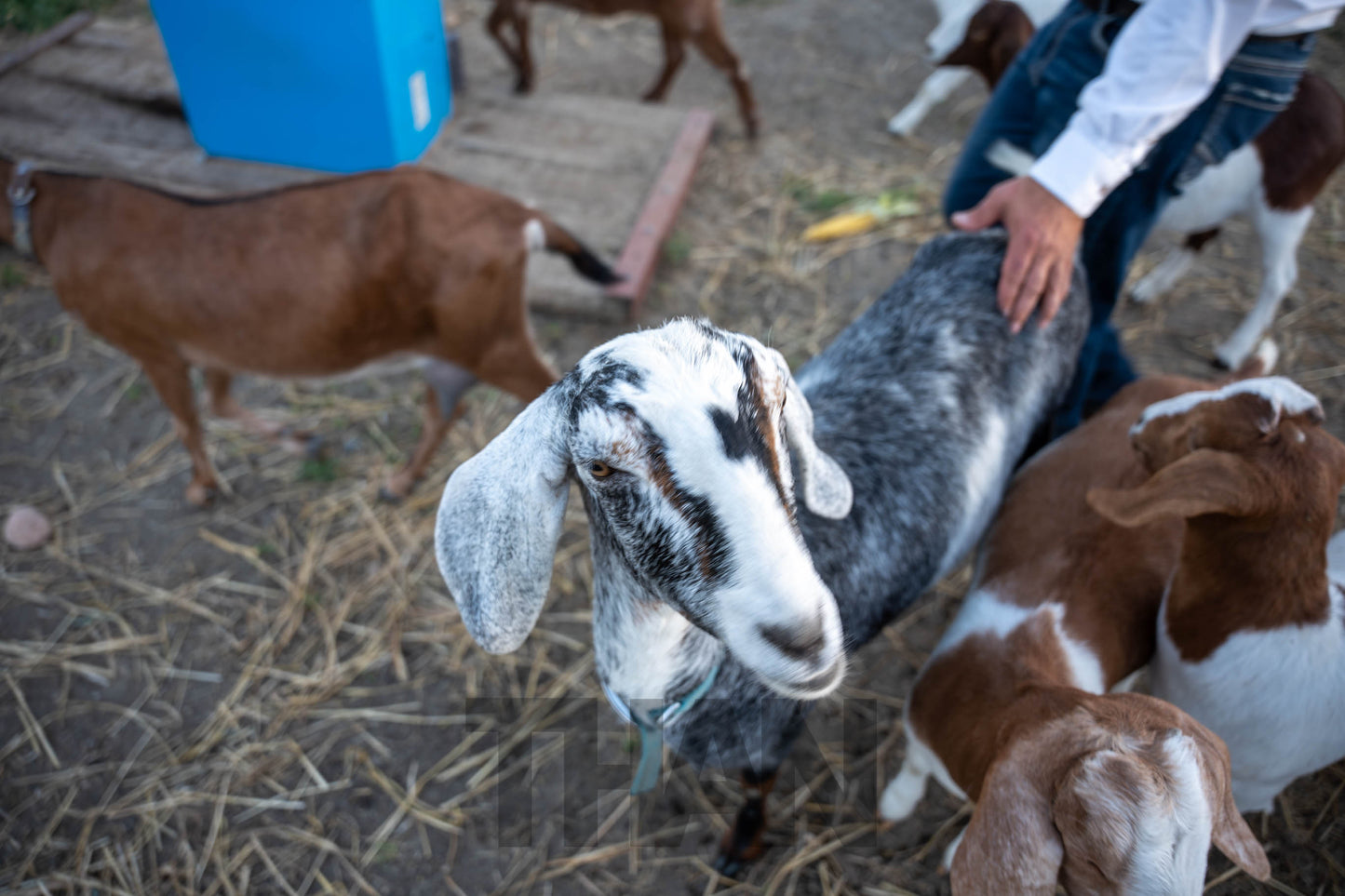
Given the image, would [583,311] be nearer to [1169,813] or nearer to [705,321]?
[705,321]

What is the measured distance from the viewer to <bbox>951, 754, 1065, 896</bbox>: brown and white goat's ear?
1.18 m

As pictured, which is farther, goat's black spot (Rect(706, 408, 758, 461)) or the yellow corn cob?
the yellow corn cob

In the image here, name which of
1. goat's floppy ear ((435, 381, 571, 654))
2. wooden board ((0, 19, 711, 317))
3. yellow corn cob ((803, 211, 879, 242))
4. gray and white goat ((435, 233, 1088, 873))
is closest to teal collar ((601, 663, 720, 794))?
gray and white goat ((435, 233, 1088, 873))

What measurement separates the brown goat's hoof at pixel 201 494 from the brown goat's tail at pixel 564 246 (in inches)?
61.0

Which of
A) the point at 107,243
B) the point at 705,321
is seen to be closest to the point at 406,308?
the point at 107,243

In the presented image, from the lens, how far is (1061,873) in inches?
49.0

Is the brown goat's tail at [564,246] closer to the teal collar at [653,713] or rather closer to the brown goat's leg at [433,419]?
the brown goat's leg at [433,419]

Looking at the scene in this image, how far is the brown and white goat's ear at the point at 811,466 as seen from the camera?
135 cm

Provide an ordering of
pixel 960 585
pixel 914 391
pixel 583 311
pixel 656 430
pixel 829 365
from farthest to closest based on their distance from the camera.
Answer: pixel 583 311 → pixel 960 585 → pixel 829 365 → pixel 914 391 → pixel 656 430

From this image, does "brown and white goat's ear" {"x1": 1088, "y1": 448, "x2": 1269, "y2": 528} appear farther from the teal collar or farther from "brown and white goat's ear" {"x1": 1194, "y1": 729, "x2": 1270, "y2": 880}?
the teal collar

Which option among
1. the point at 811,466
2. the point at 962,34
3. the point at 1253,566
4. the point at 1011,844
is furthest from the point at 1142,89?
the point at 962,34

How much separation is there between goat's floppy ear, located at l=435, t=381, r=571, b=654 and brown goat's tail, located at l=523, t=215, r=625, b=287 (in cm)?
137

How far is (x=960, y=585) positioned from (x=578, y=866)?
1542mm

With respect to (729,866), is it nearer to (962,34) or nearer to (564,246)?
(564,246)
